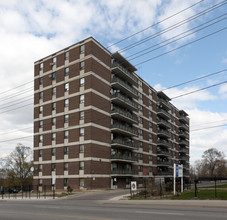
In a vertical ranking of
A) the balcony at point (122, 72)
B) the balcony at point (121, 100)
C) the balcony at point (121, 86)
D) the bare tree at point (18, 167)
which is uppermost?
the balcony at point (122, 72)

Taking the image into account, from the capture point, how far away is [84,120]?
45.4 metres

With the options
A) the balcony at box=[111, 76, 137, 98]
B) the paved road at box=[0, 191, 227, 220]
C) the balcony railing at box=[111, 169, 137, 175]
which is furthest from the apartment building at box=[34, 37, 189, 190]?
the paved road at box=[0, 191, 227, 220]

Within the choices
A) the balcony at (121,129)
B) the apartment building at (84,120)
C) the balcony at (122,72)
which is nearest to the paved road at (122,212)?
the apartment building at (84,120)

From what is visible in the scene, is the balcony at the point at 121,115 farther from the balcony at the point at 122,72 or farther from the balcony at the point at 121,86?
the balcony at the point at 122,72

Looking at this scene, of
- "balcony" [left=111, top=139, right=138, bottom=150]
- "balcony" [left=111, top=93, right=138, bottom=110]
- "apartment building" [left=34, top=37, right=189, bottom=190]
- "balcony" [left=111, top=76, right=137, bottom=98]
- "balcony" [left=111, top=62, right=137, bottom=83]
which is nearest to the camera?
"apartment building" [left=34, top=37, right=189, bottom=190]

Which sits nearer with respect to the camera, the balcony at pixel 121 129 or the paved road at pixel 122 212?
the paved road at pixel 122 212

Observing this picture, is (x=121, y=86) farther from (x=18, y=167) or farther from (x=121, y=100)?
(x=18, y=167)

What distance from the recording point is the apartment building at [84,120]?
148ft

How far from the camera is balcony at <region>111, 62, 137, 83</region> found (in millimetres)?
51500

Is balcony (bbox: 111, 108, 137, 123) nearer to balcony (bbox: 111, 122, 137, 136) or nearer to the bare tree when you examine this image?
balcony (bbox: 111, 122, 137, 136)

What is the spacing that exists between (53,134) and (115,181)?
13.7 m

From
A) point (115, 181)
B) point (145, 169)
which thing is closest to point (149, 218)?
point (115, 181)

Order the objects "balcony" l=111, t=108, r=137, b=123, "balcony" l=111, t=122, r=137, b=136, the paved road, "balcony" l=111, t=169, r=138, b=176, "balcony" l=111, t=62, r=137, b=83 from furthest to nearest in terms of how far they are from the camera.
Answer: "balcony" l=111, t=62, r=137, b=83, "balcony" l=111, t=108, r=137, b=123, "balcony" l=111, t=122, r=137, b=136, "balcony" l=111, t=169, r=138, b=176, the paved road

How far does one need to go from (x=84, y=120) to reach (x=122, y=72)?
13.4 m
